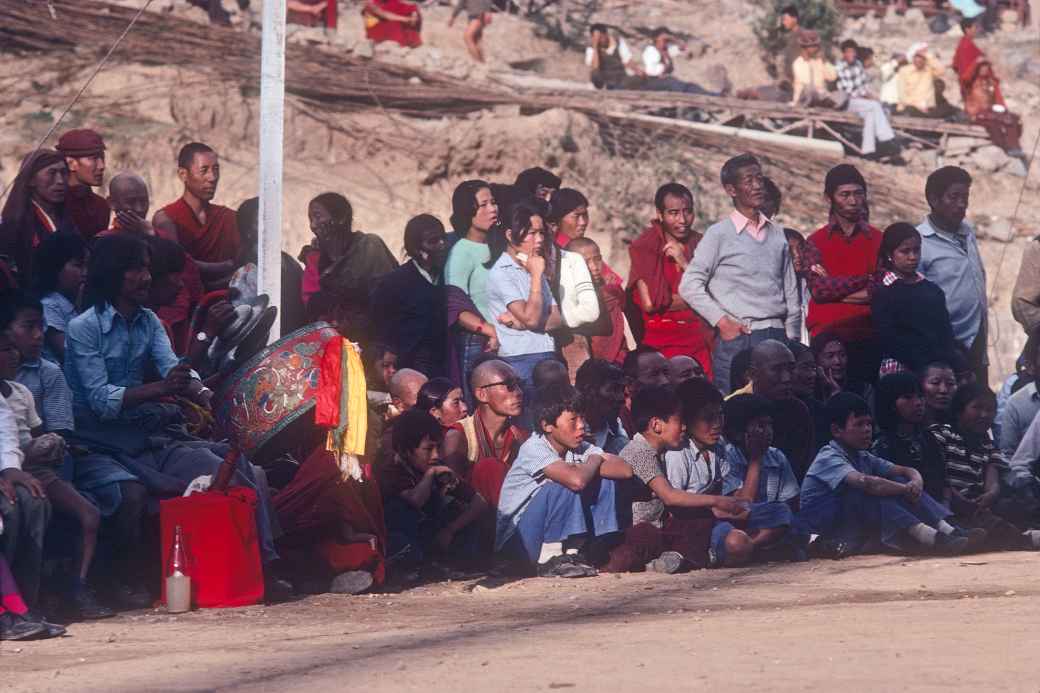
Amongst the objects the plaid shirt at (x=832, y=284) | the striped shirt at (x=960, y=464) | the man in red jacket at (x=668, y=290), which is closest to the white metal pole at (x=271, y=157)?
the man in red jacket at (x=668, y=290)

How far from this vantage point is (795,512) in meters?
9.71

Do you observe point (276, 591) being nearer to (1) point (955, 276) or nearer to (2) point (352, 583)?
(2) point (352, 583)

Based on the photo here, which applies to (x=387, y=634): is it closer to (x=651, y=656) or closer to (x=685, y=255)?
(x=651, y=656)

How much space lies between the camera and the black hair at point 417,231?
406 inches

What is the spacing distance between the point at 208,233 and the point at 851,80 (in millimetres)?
14134

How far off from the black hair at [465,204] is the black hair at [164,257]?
6.46 feet

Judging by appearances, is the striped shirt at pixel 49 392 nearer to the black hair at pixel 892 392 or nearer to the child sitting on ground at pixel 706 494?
the child sitting on ground at pixel 706 494

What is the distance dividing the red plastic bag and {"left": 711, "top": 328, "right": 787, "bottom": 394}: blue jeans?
3.32m

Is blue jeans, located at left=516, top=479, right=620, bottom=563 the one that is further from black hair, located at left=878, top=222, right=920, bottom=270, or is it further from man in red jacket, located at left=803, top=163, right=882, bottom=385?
black hair, located at left=878, top=222, right=920, bottom=270

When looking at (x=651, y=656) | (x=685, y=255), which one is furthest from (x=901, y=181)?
(x=651, y=656)

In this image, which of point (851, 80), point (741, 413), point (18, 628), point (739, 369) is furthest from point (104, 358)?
point (851, 80)

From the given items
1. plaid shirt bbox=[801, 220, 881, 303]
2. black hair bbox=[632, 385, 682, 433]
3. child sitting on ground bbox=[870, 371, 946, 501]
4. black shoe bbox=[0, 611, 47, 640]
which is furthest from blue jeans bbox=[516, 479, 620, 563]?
black shoe bbox=[0, 611, 47, 640]

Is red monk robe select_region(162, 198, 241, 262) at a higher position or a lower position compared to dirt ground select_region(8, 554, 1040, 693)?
higher

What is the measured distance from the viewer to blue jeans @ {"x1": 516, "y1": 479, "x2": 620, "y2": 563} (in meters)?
8.95
